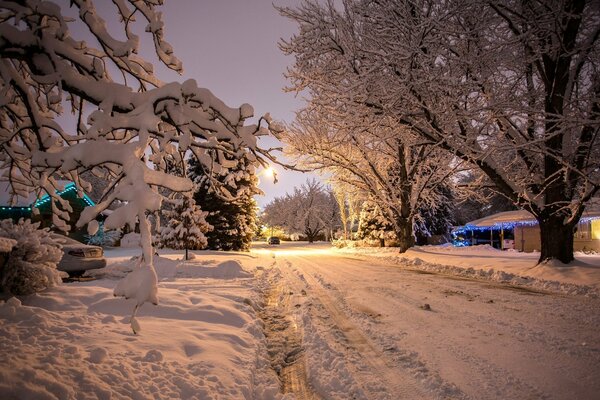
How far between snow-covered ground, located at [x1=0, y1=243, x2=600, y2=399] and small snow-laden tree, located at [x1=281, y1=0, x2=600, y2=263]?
12.9 feet

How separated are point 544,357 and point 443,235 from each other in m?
34.6

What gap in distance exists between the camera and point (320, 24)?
10.2 metres

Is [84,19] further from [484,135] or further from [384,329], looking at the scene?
[484,135]

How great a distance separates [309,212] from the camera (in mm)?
70125

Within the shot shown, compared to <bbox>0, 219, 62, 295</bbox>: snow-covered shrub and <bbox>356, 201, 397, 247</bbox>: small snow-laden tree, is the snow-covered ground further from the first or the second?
<bbox>356, 201, 397, 247</bbox>: small snow-laden tree

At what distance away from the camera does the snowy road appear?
3.26 metres

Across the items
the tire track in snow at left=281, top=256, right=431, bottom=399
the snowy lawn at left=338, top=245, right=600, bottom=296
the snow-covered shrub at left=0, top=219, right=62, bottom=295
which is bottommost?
the tire track in snow at left=281, top=256, right=431, bottom=399

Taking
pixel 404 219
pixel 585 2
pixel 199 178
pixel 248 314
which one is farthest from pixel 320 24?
pixel 199 178

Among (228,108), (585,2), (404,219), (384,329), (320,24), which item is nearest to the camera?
(228,108)

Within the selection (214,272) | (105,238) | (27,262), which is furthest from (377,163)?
(105,238)

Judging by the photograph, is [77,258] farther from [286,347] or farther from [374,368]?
[374,368]

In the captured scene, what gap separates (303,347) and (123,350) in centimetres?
230

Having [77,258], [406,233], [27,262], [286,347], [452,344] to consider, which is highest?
[406,233]

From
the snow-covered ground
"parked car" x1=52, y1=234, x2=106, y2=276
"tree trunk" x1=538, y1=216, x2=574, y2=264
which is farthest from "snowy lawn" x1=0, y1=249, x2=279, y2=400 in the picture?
"tree trunk" x1=538, y1=216, x2=574, y2=264
